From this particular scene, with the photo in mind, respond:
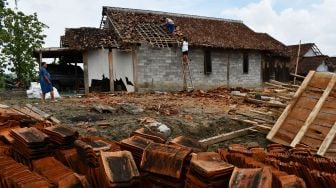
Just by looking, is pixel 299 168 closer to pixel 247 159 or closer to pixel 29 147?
pixel 247 159

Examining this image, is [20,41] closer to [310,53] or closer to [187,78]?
[187,78]

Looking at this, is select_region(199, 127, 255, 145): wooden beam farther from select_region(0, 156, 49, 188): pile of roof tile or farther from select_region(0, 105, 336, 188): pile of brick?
select_region(0, 156, 49, 188): pile of roof tile

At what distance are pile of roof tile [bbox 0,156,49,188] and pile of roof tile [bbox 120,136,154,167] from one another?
698mm

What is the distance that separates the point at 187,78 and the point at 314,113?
49.6 ft

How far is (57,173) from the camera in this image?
9.16 ft

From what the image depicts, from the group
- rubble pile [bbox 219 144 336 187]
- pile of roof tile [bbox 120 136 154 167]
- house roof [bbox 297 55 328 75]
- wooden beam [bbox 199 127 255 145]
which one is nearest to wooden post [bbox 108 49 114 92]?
wooden beam [bbox 199 127 255 145]

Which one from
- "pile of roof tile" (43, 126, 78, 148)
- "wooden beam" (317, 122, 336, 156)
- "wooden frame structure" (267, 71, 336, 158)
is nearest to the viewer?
"pile of roof tile" (43, 126, 78, 148)

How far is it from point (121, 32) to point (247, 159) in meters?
16.7

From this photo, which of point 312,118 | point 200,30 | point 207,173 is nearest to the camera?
point 207,173

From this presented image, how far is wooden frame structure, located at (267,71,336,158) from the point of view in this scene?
5.78 meters

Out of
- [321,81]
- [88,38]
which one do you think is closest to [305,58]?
[88,38]

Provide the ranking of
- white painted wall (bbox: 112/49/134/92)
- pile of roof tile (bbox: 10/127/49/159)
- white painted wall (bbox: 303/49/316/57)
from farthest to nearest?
white painted wall (bbox: 303/49/316/57), white painted wall (bbox: 112/49/134/92), pile of roof tile (bbox: 10/127/49/159)

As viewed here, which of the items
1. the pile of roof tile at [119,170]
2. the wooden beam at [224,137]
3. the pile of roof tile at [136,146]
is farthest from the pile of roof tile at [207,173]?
the wooden beam at [224,137]

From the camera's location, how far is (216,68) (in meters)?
22.4
